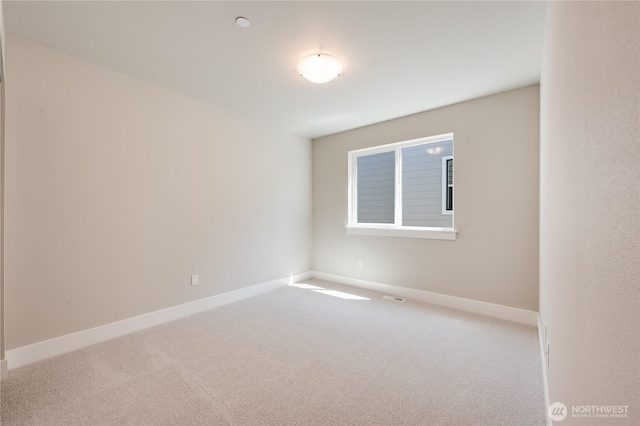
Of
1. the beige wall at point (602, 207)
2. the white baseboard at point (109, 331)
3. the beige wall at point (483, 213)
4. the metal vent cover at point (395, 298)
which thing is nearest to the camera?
the beige wall at point (602, 207)

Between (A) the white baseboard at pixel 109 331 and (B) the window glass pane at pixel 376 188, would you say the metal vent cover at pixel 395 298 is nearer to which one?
(B) the window glass pane at pixel 376 188

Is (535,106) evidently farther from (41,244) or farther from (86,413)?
(41,244)

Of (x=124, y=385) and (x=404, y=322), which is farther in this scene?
(x=404, y=322)

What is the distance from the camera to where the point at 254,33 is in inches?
80.0

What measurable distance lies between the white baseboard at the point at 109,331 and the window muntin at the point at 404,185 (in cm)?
218

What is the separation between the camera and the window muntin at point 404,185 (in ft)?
12.6

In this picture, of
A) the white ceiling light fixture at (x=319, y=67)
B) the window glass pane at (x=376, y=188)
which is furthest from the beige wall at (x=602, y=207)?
the window glass pane at (x=376, y=188)

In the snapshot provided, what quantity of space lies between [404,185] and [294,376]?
9.81 ft

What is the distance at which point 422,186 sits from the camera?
400cm

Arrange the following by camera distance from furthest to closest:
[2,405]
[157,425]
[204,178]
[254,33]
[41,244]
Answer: [204,178]
[41,244]
[254,33]
[2,405]
[157,425]

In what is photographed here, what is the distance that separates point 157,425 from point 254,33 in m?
2.58

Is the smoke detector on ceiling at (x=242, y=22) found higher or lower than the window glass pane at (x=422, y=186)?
higher

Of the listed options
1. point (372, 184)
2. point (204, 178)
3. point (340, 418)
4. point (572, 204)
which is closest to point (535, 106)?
point (372, 184)

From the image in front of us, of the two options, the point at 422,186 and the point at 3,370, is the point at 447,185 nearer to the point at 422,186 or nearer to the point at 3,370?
the point at 422,186
